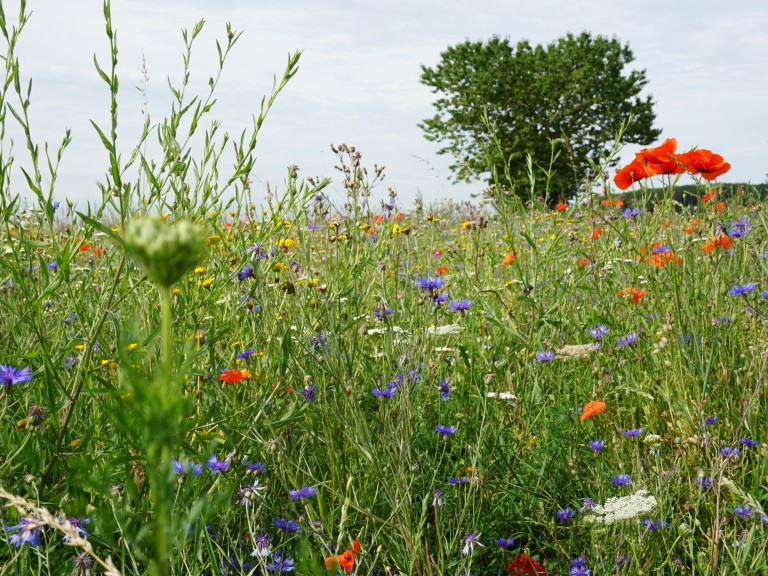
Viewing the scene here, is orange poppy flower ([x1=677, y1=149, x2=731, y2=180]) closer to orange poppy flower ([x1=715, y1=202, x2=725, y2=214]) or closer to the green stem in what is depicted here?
orange poppy flower ([x1=715, y1=202, x2=725, y2=214])

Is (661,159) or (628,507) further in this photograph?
(661,159)

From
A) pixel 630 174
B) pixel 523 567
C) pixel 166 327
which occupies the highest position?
pixel 630 174

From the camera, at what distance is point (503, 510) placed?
1.97 m

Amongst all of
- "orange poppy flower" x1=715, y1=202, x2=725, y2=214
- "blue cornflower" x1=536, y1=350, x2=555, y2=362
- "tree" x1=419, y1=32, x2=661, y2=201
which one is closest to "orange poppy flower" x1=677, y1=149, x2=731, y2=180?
"orange poppy flower" x1=715, y1=202, x2=725, y2=214

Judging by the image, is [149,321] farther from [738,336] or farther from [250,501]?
[738,336]

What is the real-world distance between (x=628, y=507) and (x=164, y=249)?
50.8 inches

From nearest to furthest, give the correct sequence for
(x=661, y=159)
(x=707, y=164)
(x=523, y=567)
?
1. (x=523, y=567)
2. (x=661, y=159)
3. (x=707, y=164)

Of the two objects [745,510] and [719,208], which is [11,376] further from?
[719,208]

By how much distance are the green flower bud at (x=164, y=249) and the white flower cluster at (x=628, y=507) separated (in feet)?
3.99

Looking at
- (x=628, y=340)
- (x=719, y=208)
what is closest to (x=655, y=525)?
(x=628, y=340)

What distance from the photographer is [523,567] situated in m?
1.72

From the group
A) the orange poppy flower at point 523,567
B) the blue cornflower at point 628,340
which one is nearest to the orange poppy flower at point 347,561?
the orange poppy flower at point 523,567

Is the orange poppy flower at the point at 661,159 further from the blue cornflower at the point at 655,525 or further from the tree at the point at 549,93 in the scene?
the tree at the point at 549,93

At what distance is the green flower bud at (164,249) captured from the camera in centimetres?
47
